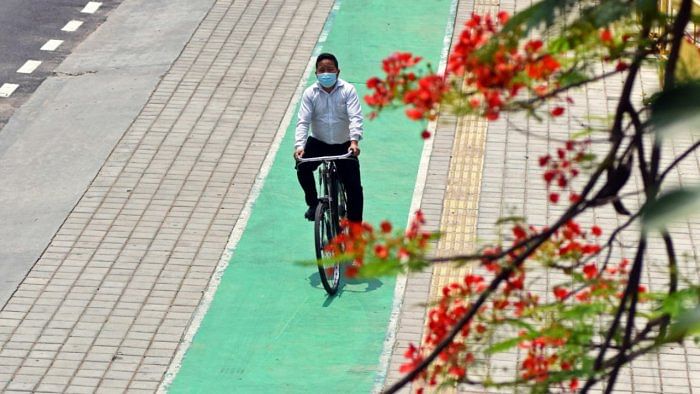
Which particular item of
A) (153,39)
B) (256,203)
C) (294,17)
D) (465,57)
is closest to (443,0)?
(294,17)

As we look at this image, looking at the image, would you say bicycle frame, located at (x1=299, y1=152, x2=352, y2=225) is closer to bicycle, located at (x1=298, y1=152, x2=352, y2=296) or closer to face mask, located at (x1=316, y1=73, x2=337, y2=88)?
bicycle, located at (x1=298, y1=152, x2=352, y2=296)

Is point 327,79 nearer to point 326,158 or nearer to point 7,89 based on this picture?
point 326,158

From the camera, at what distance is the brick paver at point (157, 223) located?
9.66m

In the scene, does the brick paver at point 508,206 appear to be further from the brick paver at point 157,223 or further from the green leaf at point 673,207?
the green leaf at point 673,207

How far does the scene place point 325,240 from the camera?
10.5 metres

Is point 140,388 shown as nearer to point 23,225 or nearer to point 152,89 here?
point 23,225

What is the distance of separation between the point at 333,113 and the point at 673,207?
302 inches

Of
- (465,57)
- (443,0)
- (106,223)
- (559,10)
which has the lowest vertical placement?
(443,0)

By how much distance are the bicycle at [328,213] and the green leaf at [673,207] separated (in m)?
7.27

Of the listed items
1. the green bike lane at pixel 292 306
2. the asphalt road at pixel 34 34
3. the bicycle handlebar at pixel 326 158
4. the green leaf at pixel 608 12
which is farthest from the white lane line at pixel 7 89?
the green leaf at pixel 608 12

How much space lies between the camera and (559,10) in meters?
3.77

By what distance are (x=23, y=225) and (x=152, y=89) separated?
3.00 m

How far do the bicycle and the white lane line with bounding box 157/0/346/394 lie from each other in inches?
33.4

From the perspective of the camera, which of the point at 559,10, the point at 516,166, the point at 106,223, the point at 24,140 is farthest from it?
the point at 24,140
